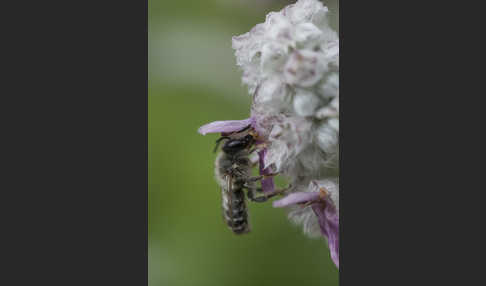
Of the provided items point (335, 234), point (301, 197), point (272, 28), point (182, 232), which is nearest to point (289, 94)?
point (272, 28)

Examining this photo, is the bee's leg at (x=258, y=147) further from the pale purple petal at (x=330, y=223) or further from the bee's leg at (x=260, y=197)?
the pale purple petal at (x=330, y=223)

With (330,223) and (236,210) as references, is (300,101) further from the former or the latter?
(236,210)

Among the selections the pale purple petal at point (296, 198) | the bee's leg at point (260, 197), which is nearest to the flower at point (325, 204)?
the pale purple petal at point (296, 198)

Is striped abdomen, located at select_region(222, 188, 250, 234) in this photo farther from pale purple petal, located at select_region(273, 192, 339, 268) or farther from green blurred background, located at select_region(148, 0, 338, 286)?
pale purple petal, located at select_region(273, 192, 339, 268)

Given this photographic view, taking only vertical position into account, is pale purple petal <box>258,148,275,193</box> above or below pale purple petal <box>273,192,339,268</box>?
above

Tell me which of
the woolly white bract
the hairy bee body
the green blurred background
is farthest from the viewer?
the green blurred background

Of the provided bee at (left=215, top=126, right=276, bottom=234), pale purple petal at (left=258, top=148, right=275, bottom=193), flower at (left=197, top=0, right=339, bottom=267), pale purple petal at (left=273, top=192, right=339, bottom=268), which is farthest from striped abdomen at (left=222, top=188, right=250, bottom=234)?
pale purple petal at (left=273, top=192, right=339, bottom=268)

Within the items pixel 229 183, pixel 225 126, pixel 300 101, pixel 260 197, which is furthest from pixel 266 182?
pixel 300 101
